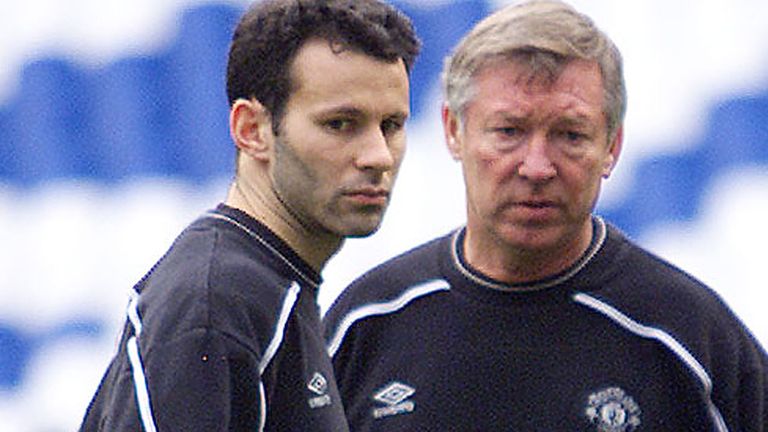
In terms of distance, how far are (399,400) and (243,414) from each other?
3.07ft

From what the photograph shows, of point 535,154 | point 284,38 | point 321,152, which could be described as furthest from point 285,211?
point 535,154

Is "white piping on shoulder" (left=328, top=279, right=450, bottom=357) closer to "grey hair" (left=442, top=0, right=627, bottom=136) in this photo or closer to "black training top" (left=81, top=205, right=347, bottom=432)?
"grey hair" (left=442, top=0, right=627, bottom=136)

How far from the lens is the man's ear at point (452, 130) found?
413 cm

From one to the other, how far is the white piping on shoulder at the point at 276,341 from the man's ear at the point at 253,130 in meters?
0.29

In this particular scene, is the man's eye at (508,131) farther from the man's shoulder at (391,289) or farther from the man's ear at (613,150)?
the man's shoulder at (391,289)

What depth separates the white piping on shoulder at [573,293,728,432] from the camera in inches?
153

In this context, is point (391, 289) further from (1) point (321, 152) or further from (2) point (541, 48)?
(1) point (321, 152)

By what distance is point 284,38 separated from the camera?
3.52 metres

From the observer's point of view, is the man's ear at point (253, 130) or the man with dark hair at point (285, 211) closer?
the man with dark hair at point (285, 211)

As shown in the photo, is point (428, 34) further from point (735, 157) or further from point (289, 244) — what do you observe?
point (289, 244)

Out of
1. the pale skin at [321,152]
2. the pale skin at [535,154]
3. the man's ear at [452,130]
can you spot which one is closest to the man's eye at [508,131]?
the pale skin at [535,154]

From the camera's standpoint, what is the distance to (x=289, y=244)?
137 inches

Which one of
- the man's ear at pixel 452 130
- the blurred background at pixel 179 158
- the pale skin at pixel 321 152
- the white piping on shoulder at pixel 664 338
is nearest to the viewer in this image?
the pale skin at pixel 321 152

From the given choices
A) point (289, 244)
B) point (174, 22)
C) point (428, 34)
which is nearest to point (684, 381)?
point (289, 244)
